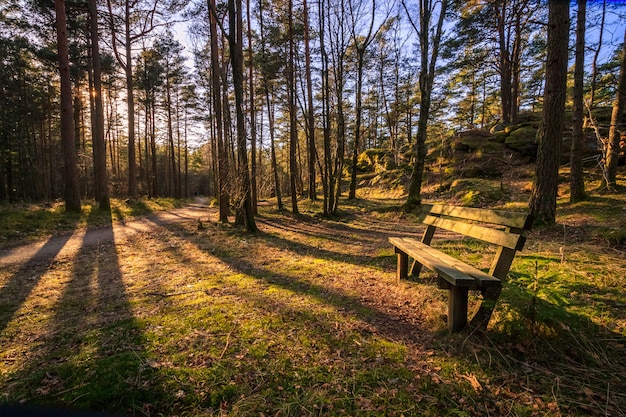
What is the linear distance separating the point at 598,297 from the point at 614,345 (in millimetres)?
806

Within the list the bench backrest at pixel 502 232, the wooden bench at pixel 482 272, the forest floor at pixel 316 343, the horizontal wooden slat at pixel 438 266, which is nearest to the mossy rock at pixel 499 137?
the forest floor at pixel 316 343

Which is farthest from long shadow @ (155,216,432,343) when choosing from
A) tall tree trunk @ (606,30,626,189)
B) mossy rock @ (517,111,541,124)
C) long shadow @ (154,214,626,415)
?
mossy rock @ (517,111,541,124)

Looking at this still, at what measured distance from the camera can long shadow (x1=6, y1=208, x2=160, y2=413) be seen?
6.04 feet

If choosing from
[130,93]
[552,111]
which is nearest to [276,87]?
[130,93]

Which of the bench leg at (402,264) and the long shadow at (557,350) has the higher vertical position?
the bench leg at (402,264)

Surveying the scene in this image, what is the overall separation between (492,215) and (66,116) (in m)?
14.0

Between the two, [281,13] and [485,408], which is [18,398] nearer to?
[485,408]

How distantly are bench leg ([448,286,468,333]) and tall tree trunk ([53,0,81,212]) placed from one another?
44.7ft

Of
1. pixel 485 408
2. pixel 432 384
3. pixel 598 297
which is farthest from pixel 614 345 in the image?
pixel 432 384

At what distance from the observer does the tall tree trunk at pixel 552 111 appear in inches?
238

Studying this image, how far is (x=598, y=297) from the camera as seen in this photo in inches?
110

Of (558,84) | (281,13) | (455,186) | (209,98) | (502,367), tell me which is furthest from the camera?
(209,98)

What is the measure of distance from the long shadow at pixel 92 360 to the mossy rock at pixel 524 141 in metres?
18.3

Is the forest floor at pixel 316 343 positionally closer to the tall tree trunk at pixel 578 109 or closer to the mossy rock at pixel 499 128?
the tall tree trunk at pixel 578 109
